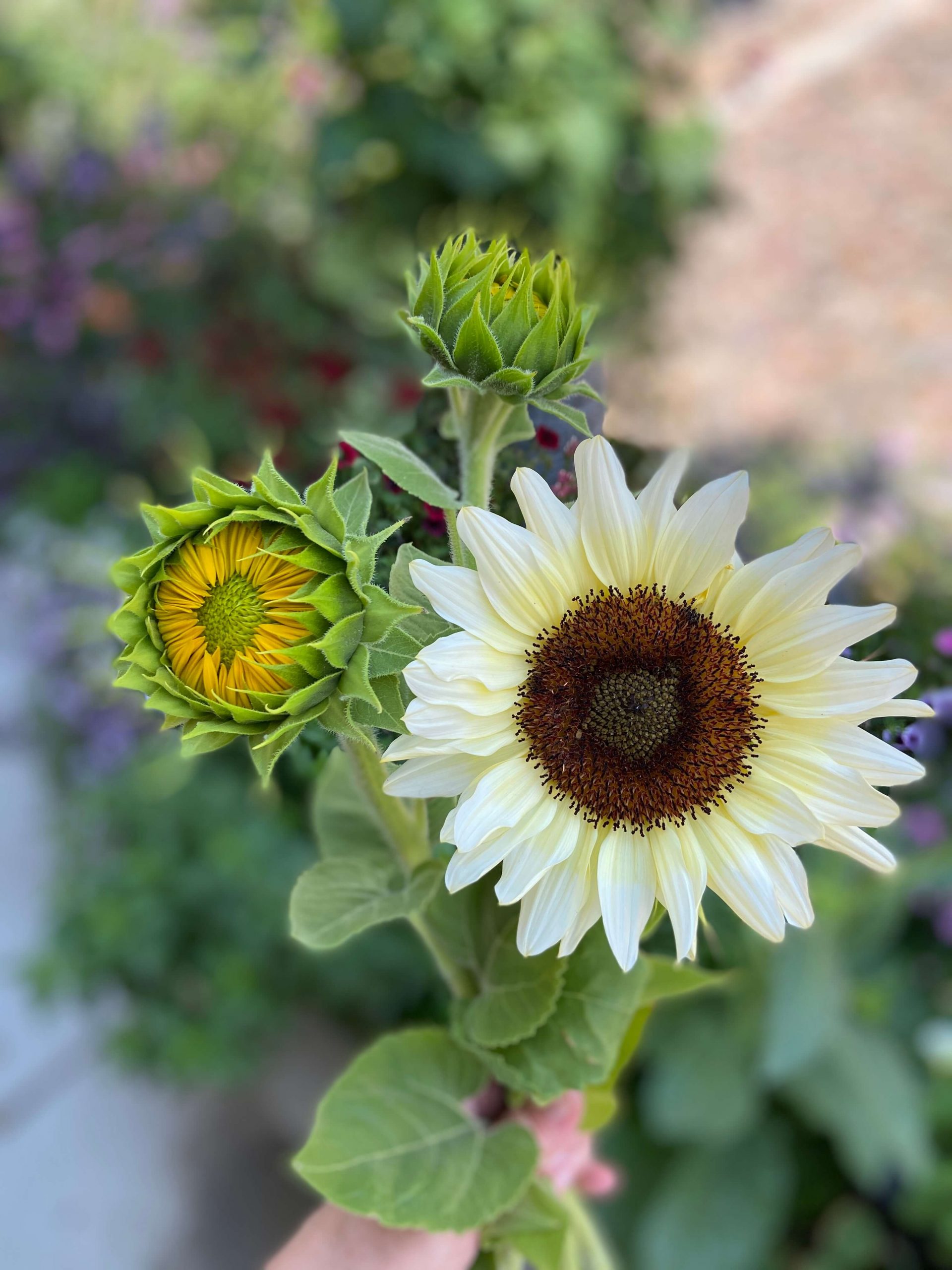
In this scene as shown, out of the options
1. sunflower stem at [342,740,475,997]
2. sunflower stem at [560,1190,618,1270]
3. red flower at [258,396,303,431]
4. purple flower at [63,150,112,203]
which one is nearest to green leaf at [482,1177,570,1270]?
sunflower stem at [560,1190,618,1270]

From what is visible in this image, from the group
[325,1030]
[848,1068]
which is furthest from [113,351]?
[848,1068]

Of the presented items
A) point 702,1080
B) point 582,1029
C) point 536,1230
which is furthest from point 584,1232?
point 702,1080

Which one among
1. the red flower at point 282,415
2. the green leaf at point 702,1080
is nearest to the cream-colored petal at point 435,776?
the green leaf at point 702,1080

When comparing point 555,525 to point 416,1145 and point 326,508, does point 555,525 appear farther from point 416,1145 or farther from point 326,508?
point 416,1145

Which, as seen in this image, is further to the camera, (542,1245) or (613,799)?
(542,1245)

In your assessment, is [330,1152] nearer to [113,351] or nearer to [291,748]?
[291,748]

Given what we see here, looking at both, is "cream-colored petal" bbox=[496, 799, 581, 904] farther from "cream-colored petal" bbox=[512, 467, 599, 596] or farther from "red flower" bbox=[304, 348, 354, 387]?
"red flower" bbox=[304, 348, 354, 387]

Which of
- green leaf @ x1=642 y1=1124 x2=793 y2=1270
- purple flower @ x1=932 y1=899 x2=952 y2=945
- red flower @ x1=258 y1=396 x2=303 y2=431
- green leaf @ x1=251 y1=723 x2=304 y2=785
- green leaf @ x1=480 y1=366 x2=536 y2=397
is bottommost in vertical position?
green leaf @ x1=642 y1=1124 x2=793 y2=1270
